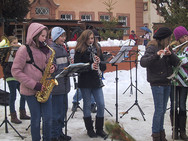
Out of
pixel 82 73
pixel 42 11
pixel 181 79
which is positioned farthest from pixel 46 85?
pixel 42 11

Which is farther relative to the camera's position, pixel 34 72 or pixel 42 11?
pixel 42 11

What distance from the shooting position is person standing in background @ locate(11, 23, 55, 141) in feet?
13.1

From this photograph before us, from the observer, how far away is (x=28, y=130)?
5.87 meters

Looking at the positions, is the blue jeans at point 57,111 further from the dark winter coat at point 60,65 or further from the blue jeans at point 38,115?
the blue jeans at point 38,115

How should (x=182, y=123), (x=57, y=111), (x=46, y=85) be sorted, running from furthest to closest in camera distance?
(x=182, y=123) → (x=57, y=111) → (x=46, y=85)

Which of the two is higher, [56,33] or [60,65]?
[56,33]

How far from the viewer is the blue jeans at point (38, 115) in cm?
412

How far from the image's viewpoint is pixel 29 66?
4105 millimetres

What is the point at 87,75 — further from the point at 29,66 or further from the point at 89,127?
the point at 29,66

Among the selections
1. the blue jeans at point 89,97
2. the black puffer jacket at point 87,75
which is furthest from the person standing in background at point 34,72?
the blue jeans at point 89,97

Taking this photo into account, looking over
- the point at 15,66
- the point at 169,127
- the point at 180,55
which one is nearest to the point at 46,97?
the point at 15,66

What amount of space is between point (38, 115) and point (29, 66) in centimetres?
70

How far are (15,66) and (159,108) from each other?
2371 mm

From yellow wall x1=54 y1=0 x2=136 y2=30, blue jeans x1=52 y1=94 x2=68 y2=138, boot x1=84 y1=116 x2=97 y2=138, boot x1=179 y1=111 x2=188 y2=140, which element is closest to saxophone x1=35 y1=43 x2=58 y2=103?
blue jeans x1=52 y1=94 x2=68 y2=138
